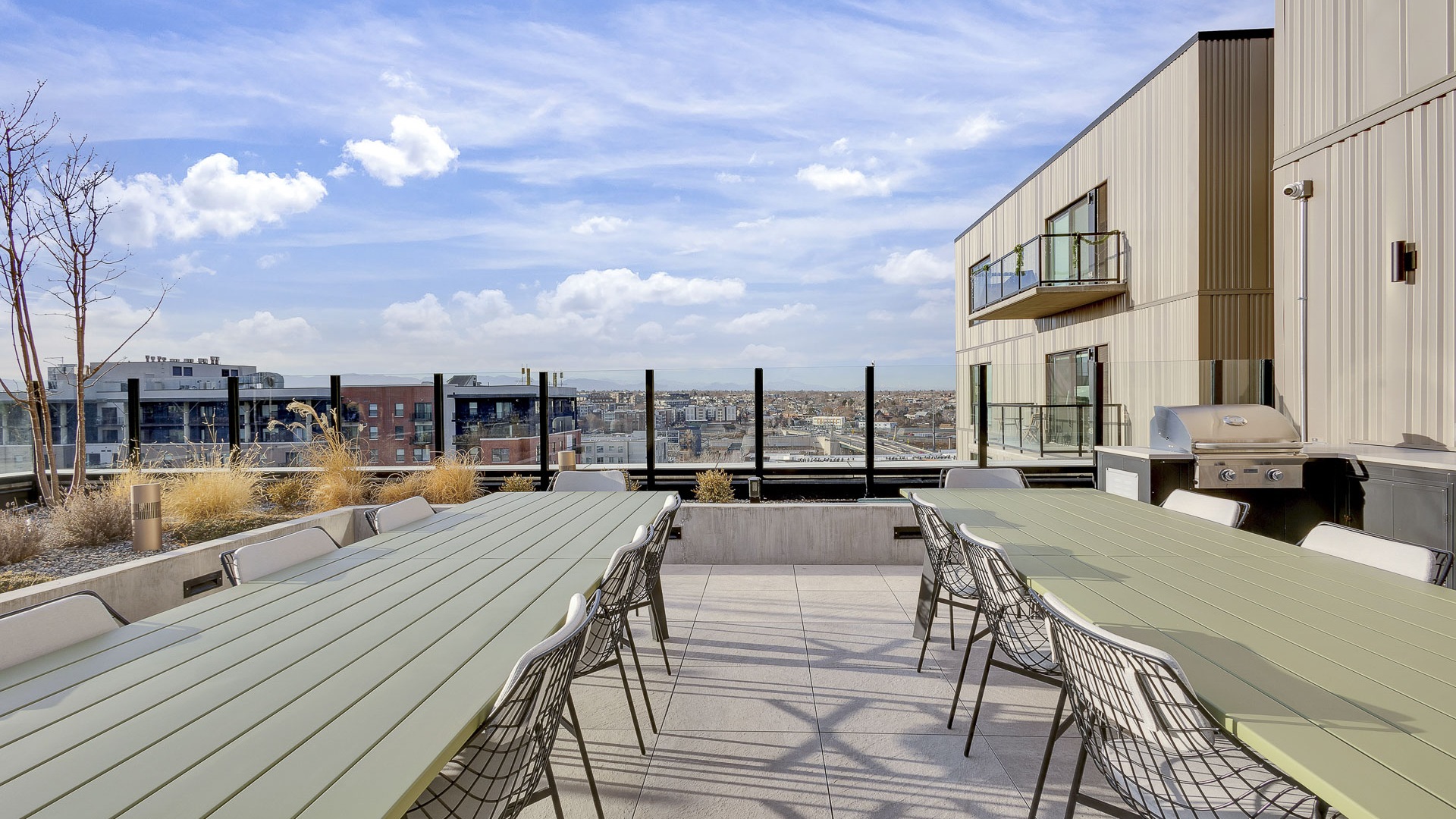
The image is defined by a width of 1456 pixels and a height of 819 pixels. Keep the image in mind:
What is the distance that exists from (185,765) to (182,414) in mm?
8378

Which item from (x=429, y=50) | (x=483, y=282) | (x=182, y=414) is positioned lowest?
(x=182, y=414)

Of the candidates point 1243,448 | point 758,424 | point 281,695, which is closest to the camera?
point 281,695

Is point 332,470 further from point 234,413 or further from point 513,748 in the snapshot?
point 513,748

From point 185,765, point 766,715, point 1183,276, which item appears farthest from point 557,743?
point 1183,276

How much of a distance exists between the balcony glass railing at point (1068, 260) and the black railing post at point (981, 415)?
3.99 m

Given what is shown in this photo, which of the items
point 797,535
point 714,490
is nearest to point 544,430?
point 714,490

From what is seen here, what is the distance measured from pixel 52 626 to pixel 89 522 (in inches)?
145

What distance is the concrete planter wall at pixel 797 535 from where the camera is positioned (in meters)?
5.39

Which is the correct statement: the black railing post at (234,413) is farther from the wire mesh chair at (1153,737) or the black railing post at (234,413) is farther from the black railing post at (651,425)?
the wire mesh chair at (1153,737)

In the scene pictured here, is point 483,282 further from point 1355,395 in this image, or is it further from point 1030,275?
point 1355,395

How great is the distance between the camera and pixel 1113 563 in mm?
2223

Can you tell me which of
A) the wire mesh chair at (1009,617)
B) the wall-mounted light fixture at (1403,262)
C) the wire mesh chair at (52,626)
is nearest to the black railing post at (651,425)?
the wire mesh chair at (1009,617)

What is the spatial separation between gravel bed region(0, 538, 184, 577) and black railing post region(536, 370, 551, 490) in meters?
3.20

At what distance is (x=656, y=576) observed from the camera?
314 centimetres
